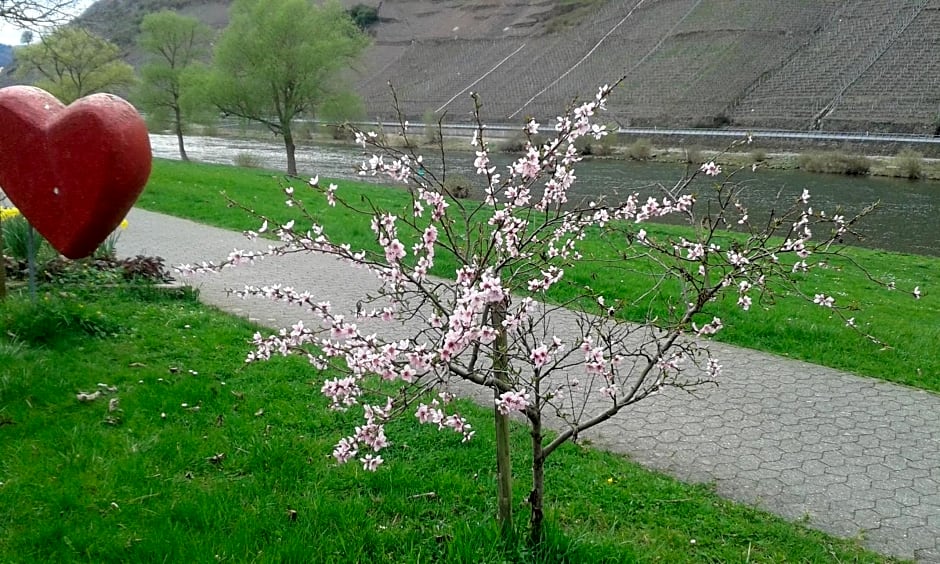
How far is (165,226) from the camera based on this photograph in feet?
43.0

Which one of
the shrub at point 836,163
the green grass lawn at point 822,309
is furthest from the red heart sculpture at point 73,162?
the shrub at point 836,163

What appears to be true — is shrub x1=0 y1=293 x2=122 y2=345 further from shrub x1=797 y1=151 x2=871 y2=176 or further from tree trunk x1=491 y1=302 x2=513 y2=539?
shrub x1=797 y1=151 x2=871 y2=176

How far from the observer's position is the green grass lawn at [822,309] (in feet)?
22.1

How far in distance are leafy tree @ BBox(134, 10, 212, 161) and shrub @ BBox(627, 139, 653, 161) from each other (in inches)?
962

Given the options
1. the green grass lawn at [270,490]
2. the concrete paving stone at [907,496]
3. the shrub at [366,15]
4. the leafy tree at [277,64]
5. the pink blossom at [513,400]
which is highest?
the shrub at [366,15]

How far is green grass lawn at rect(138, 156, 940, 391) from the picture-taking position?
266 inches

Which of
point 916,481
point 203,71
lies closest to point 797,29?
point 203,71

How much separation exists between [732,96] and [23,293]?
181 feet

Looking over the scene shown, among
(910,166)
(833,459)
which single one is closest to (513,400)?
(833,459)

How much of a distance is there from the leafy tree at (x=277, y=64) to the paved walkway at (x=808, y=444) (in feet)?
78.9

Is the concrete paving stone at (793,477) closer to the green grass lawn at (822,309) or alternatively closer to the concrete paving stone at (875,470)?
the concrete paving stone at (875,470)

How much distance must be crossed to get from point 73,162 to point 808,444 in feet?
17.4

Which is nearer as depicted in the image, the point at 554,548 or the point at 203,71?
the point at 554,548

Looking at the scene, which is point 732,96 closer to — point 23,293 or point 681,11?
point 681,11
